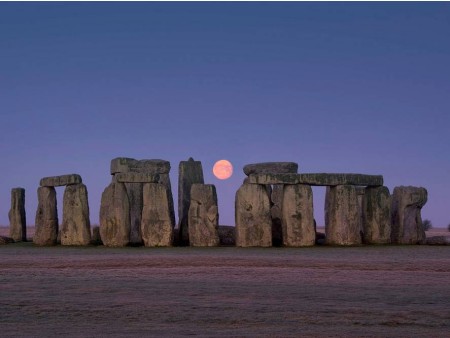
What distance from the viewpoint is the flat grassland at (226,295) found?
328 inches

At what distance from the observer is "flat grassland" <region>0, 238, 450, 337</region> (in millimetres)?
8344

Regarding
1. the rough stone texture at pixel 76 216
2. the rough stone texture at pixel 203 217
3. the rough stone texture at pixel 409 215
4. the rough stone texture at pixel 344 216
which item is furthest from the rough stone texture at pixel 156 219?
the rough stone texture at pixel 409 215

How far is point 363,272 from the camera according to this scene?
14.5 meters

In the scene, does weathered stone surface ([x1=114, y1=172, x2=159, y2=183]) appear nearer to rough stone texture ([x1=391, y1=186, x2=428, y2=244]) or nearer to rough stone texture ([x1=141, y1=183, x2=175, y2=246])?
rough stone texture ([x1=141, y1=183, x2=175, y2=246])

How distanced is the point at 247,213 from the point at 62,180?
6.32m

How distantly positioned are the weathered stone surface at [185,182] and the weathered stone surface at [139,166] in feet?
1.94

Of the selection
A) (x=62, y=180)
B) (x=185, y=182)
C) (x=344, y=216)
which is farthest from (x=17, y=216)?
(x=344, y=216)

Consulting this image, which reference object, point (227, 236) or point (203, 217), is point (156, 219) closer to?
point (203, 217)

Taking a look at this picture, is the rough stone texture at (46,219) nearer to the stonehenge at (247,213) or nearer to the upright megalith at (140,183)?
the stonehenge at (247,213)

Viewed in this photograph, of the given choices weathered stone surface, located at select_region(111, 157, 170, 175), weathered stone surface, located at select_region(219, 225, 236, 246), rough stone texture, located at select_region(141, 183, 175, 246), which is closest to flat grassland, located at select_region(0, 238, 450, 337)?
rough stone texture, located at select_region(141, 183, 175, 246)

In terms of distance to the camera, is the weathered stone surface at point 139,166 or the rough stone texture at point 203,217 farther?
the weathered stone surface at point 139,166

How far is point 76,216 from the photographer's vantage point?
23.4m

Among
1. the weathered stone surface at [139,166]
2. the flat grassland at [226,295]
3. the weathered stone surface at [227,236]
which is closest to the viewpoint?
the flat grassland at [226,295]

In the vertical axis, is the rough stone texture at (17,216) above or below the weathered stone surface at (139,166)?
below
